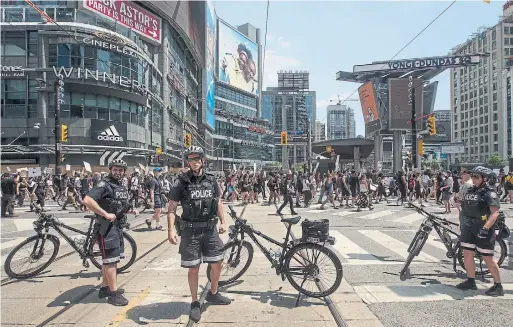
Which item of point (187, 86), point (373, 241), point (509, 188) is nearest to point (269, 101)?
point (187, 86)

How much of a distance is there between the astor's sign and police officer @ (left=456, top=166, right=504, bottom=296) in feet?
202

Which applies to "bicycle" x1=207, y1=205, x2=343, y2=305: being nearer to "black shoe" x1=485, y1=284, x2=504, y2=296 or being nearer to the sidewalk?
the sidewalk

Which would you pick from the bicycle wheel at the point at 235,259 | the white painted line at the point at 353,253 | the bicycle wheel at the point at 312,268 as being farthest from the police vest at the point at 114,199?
the white painted line at the point at 353,253

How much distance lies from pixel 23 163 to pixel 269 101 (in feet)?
421

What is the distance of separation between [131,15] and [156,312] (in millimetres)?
47064

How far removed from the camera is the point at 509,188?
19844 mm

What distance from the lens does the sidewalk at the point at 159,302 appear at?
462cm

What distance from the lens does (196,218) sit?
4688 millimetres

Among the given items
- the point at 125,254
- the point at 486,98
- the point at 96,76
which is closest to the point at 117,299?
the point at 125,254

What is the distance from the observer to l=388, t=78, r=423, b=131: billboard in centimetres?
6119

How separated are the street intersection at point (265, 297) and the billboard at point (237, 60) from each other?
332ft

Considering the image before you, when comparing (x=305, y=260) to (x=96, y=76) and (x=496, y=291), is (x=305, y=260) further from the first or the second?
(x=96, y=76)

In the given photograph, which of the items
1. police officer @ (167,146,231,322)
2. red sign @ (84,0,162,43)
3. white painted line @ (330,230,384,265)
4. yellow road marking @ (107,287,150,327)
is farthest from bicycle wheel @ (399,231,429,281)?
red sign @ (84,0,162,43)

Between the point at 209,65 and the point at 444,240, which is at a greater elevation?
the point at 209,65
